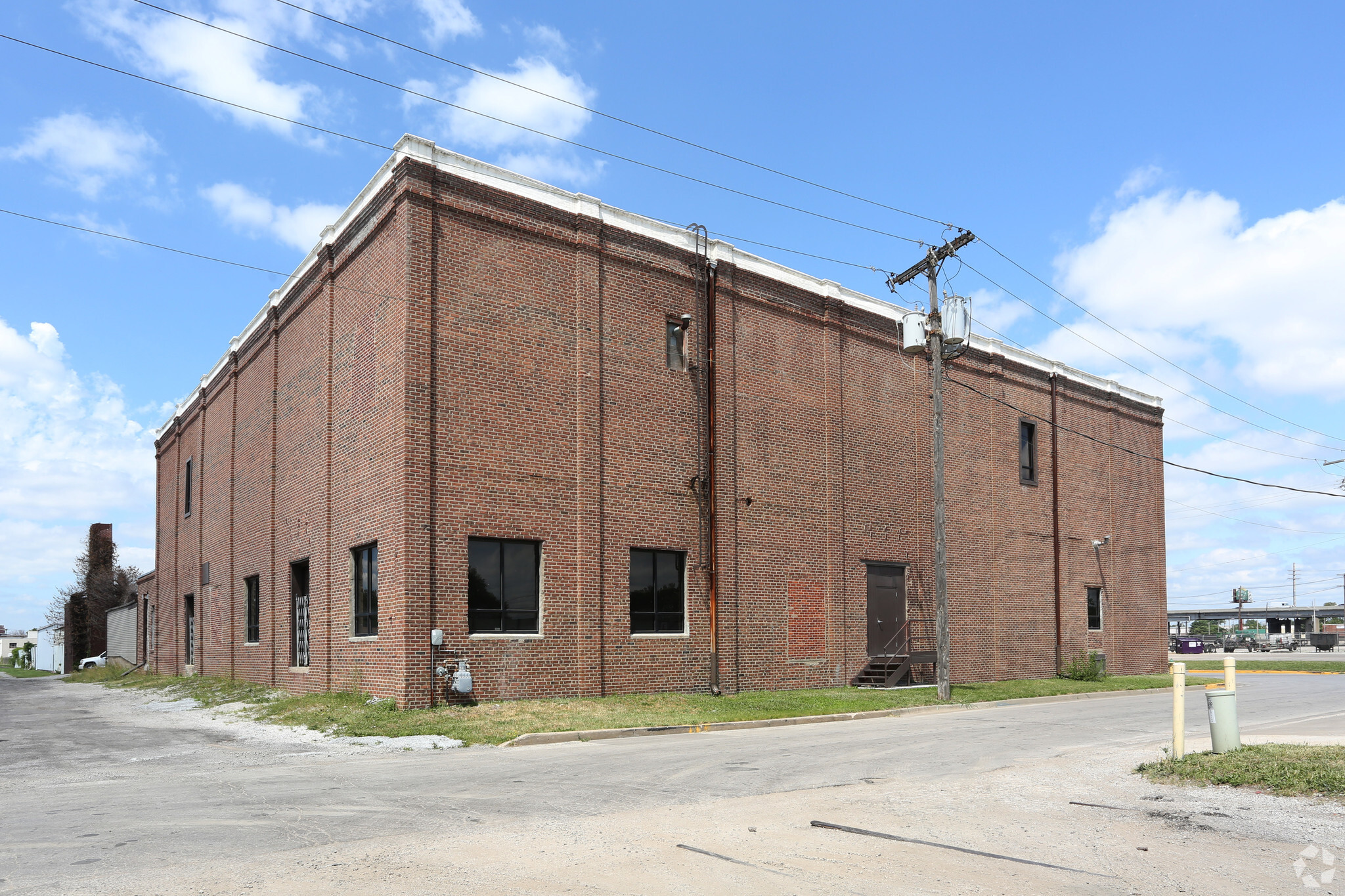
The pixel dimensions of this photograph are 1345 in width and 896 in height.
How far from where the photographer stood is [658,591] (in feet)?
74.0

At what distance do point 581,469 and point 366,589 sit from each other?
4.89 m

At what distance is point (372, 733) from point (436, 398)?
20.5 ft

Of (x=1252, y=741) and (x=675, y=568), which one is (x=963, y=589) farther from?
(x=1252, y=741)

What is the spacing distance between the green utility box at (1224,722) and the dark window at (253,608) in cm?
2326

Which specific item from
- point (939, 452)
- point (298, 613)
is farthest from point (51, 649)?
point (939, 452)

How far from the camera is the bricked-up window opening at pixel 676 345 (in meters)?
23.6

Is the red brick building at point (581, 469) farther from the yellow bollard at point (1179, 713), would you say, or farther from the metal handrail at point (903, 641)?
the yellow bollard at point (1179, 713)

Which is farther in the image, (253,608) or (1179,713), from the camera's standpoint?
(253,608)

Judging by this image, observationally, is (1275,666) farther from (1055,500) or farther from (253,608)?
(253,608)

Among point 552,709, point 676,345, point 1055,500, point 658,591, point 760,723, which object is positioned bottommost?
point 760,723

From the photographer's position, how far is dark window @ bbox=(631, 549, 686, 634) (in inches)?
872

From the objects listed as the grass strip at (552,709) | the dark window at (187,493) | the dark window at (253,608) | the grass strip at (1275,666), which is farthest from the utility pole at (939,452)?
the dark window at (187,493)

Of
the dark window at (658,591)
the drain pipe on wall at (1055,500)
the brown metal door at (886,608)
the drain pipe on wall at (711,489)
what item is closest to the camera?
the dark window at (658,591)

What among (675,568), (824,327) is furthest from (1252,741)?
(824,327)
